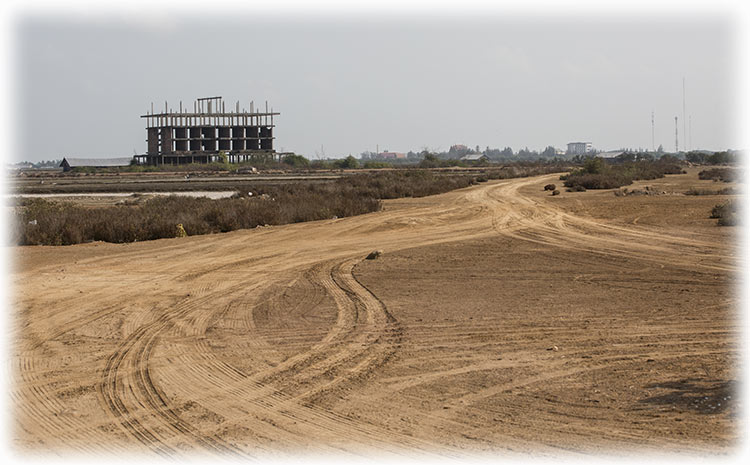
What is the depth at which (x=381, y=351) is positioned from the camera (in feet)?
34.8

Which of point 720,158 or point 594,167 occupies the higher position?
point 720,158

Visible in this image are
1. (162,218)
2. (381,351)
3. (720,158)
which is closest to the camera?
(381,351)

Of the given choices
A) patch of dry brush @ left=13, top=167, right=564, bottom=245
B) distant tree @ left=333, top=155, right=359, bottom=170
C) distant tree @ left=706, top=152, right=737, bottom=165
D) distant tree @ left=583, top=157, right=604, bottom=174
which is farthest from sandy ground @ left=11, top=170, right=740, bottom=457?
distant tree @ left=333, top=155, right=359, bottom=170

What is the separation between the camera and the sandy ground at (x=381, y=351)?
752 centimetres

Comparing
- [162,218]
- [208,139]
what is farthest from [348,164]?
[162,218]

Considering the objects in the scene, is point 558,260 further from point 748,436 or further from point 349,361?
point 748,436

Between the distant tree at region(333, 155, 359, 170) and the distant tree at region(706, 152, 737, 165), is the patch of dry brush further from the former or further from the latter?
the distant tree at region(333, 155, 359, 170)

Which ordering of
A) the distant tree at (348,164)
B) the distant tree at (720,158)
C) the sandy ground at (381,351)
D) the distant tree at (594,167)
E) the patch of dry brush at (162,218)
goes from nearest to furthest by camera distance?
the sandy ground at (381,351) → the patch of dry brush at (162,218) → the distant tree at (594,167) → the distant tree at (720,158) → the distant tree at (348,164)

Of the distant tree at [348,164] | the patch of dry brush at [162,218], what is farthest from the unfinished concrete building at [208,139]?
the patch of dry brush at [162,218]

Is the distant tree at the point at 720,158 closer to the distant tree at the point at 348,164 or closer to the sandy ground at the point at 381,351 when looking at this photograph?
the distant tree at the point at 348,164

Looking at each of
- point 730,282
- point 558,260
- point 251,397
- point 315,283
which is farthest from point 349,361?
point 558,260

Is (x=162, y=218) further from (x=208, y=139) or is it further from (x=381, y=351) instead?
(x=208, y=139)

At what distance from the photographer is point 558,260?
19.1 metres

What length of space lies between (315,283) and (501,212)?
61.9 feet
